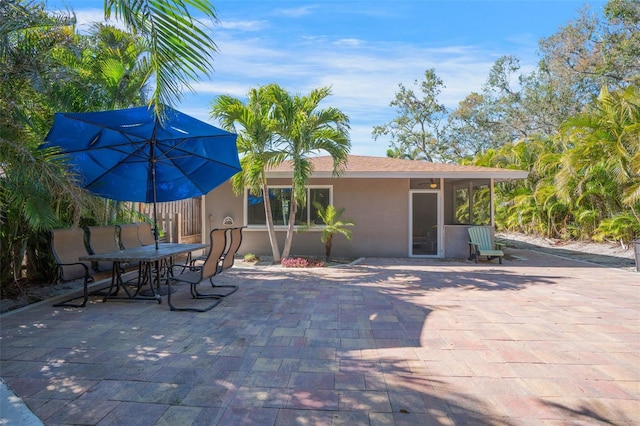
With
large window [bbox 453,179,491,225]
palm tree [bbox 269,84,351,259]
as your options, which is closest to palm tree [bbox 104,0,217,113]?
palm tree [bbox 269,84,351,259]

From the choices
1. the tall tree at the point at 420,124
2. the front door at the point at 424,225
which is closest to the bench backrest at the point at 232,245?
the front door at the point at 424,225

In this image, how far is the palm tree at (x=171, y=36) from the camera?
7.79 feet

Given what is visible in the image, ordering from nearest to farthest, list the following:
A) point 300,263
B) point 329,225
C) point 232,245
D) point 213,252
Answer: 1. point 213,252
2. point 232,245
3. point 300,263
4. point 329,225

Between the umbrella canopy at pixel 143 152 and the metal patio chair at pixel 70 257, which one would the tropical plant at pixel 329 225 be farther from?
the metal patio chair at pixel 70 257

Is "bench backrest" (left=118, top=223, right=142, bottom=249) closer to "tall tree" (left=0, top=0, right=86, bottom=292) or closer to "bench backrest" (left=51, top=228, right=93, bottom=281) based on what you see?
"bench backrest" (left=51, top=228, right=93, bottom=281)

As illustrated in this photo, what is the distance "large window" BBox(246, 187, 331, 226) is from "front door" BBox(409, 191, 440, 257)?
2816 millimetres

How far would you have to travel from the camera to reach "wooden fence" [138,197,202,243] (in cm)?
1112

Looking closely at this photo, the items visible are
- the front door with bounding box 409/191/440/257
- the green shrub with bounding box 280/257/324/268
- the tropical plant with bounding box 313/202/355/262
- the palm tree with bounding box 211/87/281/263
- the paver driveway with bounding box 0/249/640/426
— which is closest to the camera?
the paver driveway with bounding box 0/249/640/426

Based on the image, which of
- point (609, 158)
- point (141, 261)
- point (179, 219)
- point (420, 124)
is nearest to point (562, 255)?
point (609, 158)

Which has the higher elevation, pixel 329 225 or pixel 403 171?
pixel 403 171

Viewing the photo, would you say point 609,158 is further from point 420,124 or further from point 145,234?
point 420,124

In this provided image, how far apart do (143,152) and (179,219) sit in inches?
200

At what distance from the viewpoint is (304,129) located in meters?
9.05

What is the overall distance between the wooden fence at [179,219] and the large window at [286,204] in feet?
6.75
